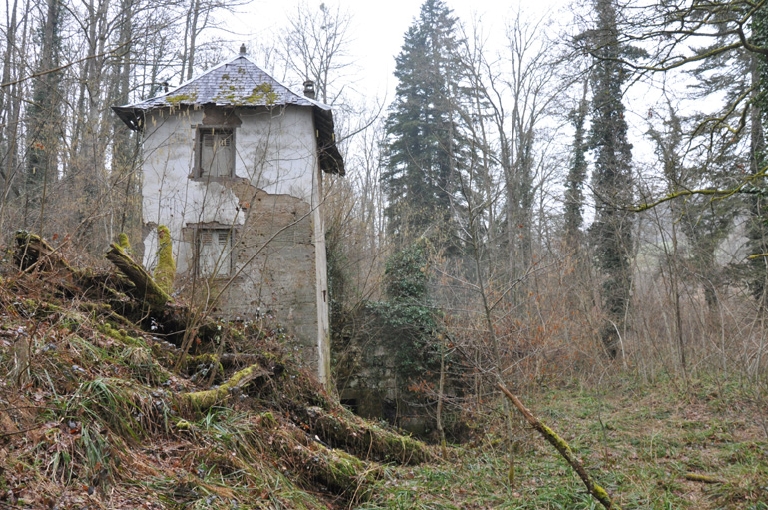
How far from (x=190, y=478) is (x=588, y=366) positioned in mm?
12406

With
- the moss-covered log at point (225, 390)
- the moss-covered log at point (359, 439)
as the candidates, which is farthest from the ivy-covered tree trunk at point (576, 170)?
the moss-covered log at point (225, 390)

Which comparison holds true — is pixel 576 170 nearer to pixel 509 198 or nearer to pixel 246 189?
pixel 509 198

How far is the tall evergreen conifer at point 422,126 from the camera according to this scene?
23.2 m

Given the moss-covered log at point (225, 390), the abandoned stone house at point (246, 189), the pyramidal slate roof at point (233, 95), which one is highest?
the pyramidal slate roof at point (233, 95)

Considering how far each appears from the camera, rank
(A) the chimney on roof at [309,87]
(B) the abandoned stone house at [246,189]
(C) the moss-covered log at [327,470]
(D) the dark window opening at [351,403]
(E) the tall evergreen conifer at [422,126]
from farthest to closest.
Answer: (E) the tall evergreen conifer at [422,126] → (D) the dark window opening at [351,403] → (A) the chimney on roof at [309,87] → (B) the abandoned stone house at [246,189] → (C) the moss-covered log at [327,470]

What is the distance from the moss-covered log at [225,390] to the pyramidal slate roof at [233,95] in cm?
564

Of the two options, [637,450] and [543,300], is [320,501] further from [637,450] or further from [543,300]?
[543,300]

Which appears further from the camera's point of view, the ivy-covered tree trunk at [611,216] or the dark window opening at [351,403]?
the ivy-covered tree trunk at [611,216]

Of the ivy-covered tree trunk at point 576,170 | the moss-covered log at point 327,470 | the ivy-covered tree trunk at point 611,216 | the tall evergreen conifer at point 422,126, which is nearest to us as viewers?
the moss-covered log at point 327,470

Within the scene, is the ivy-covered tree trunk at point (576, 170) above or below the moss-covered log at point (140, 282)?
above

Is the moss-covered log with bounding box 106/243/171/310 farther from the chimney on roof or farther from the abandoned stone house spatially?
the chimney on roof

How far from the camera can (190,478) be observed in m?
4.01

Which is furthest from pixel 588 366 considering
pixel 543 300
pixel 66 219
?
pixel 66 219

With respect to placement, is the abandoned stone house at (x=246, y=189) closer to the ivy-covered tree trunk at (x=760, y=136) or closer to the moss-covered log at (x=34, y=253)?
the moss-covered log at (x=34, y=253)
